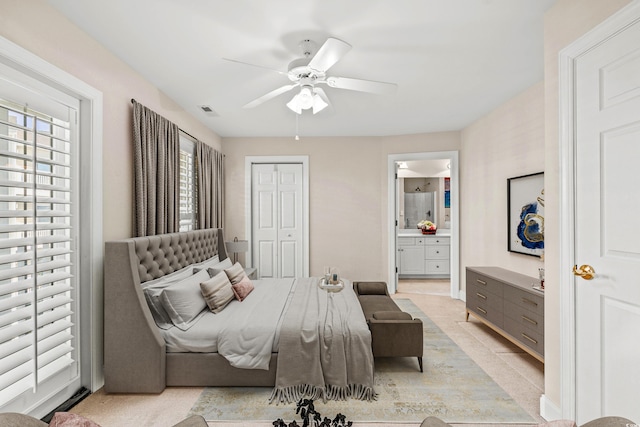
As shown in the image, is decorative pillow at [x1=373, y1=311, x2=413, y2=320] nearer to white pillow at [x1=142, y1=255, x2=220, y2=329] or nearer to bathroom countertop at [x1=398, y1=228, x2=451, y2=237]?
white pillow at [x1=142, y1=255, x2=220, y2=329]

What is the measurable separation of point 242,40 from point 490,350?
3.45 metres

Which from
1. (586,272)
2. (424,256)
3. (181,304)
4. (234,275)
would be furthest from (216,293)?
(424,256)

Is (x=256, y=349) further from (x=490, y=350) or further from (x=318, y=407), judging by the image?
(x=490, y=350)

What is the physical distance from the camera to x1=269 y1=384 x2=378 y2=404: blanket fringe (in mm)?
2172

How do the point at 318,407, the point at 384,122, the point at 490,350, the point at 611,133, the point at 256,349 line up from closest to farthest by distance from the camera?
the point at 611,133 → the point at 318,407 → the point at 256,349 → the point at 490,350 → the point at 384,122

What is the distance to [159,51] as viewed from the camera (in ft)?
7.94

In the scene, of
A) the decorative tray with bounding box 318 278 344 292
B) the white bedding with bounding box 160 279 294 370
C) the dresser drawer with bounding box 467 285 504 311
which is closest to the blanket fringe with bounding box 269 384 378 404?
the white bedding with bounding box 160 279 294 370

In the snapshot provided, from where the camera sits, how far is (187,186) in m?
3.95

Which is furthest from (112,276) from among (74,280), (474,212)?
(474,212)

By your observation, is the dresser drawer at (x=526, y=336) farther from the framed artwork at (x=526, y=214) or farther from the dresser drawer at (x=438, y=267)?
the dresser drawer at (x=438, y=267)

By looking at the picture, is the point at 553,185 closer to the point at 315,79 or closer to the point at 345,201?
the point at 315,79

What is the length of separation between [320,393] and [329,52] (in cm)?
226

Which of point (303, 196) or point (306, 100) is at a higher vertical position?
point (306, 100)

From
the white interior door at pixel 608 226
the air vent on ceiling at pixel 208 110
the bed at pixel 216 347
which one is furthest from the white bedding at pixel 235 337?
the air vent on ceiling at pixel 208 110
